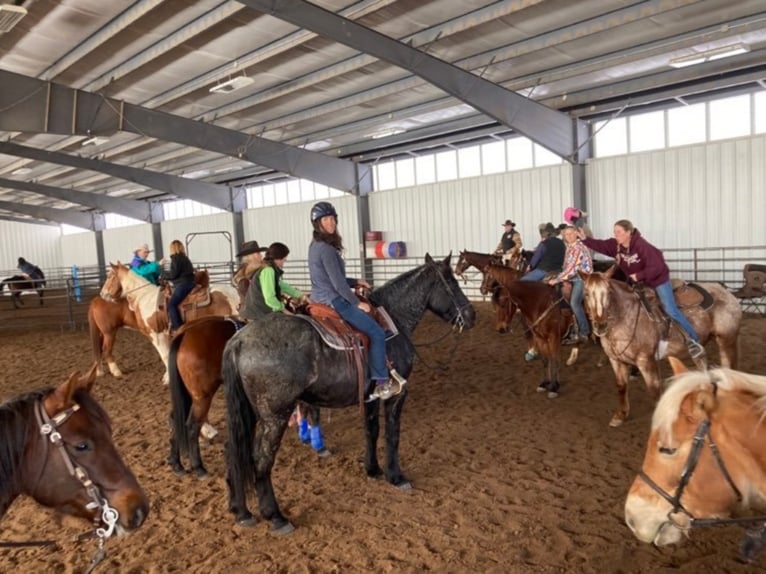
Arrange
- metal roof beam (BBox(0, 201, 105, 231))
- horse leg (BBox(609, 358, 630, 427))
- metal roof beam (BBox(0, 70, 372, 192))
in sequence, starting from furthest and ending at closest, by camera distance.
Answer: metal roof beam (BBox(0, 201, 105, 231)), metal roof beam (BBox(0, 70, 372, 192)), horse leg (BBox(609, 358, 630, 427))

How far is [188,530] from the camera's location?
3566mm

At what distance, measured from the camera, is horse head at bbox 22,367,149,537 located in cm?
191

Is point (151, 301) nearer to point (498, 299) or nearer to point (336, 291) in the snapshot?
point (336, 291)

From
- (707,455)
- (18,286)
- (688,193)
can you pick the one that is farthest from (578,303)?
(18,286)

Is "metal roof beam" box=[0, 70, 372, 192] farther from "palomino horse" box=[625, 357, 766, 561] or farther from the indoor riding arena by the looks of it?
"palomino horse" box=[625, 357, 766, 561]

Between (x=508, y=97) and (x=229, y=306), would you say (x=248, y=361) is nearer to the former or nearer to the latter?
(x=229, y=306)

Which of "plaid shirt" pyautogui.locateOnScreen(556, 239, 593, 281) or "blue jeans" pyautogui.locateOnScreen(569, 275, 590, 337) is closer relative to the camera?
"plaid shirt" pyautogui.locateOnScreen(556, 239, 593, 281)

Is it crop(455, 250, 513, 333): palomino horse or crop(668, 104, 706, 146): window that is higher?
crop(668, 104, 706, 146): window

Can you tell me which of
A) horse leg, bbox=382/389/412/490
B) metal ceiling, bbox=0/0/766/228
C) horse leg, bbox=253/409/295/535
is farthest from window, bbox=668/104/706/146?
horse leg, bbox=253/409/295/535

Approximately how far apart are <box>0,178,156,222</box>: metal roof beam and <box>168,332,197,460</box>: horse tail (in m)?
23.3

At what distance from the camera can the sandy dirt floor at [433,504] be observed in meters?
3.10

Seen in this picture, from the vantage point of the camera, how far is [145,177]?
19.8 m

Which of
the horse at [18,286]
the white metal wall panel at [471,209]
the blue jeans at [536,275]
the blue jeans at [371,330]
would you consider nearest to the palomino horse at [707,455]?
the blue jeans at [371,330]

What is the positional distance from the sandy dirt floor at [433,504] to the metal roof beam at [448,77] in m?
5.54
